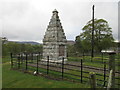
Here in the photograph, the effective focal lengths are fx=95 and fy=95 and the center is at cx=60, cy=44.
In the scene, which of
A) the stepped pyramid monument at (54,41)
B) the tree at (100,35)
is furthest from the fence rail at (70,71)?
the tree at (100,35)

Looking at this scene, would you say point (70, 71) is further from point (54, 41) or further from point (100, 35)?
point (100, 35)

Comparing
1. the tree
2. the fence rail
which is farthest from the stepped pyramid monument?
the tree

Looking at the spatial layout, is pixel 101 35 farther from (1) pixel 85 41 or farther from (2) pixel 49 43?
(2) pixel 49 43

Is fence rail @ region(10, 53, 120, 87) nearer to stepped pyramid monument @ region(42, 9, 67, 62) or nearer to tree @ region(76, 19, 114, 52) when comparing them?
stepped pyramid monument @ region(42, 9, 67, 62)

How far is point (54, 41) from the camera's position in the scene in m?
11.7

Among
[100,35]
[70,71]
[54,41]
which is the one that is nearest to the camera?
[70,71]

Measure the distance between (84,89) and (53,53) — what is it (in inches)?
268

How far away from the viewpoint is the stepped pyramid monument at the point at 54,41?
11.6 metres

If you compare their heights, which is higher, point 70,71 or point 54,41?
point 54,41

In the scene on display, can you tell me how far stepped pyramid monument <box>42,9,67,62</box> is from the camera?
11582 mm

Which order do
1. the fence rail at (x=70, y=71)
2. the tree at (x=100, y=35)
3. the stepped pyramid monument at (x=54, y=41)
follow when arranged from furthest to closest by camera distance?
the tree at (x=100, y=35) < the stepped pyramid monument at (x=54, y=41) < the fence rail at (x=70, y=71)

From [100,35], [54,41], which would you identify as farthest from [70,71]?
[100,35]

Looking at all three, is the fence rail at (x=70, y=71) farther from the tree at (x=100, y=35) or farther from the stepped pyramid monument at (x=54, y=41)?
the tree at (x=100, y=35)

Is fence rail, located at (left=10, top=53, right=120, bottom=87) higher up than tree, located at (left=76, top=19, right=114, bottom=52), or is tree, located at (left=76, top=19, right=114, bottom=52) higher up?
tree, located at (left=76, top=19, right=114, bottom=52)
